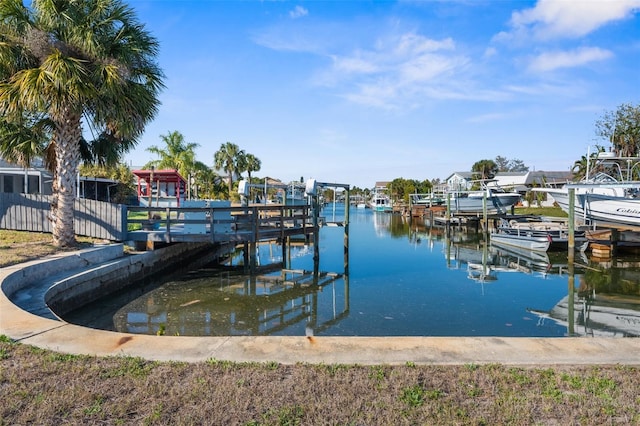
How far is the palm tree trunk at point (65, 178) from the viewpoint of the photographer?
1215cm

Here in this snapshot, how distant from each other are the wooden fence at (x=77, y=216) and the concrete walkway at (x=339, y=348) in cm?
823

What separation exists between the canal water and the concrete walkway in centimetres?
294

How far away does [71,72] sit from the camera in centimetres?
1070

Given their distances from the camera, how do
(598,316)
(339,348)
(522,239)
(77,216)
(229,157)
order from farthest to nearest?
(229,157)
(522,239)
(77,216)
(598,316)
(339,348)

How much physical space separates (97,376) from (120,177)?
105 feet

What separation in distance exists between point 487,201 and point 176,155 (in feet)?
99.1

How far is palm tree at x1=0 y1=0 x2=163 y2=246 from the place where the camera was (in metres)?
10.7

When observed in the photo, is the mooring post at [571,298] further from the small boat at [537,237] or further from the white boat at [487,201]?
the white boat at [487,201]

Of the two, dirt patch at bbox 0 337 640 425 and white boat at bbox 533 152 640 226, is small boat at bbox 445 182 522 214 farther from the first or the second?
dirt patch at bbox 0 337 640 425

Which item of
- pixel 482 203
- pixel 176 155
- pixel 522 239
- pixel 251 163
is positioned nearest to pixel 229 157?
pixel 251 163

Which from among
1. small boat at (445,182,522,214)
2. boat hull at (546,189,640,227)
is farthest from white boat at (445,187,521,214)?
boat hull at (546,189,640,227)

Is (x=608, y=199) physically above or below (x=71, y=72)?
below

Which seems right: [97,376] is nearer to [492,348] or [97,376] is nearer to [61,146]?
[492,348]

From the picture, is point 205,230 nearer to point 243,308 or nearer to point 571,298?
point 243,308
